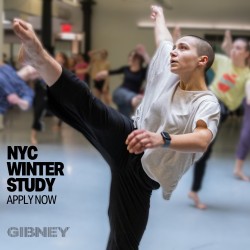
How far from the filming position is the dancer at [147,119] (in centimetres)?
157

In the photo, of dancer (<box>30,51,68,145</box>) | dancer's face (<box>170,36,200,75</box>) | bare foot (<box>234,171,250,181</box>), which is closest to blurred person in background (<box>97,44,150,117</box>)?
bare foot (<box>234,171,250,181</box>)

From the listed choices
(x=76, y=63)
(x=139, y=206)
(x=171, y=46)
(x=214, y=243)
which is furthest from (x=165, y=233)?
(x=76, y=63)

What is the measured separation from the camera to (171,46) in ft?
6.52

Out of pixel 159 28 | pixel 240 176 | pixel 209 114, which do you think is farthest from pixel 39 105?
pixel 209 114

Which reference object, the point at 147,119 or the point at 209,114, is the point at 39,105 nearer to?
the point at 147,119

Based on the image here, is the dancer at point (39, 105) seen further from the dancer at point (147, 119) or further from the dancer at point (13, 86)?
the dancer at point (147, 119)

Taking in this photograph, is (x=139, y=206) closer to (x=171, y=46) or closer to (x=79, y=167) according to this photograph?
(x=171, y=46)

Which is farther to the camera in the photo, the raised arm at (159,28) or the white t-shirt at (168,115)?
the raised arm at (159,28)

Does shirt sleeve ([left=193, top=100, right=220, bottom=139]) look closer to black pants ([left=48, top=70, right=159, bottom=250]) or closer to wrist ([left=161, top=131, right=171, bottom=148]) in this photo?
wrist ([left=161, top=131, right=171, bottom=148])

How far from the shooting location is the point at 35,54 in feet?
5.16

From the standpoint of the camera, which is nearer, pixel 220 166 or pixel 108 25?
pixel 220 166

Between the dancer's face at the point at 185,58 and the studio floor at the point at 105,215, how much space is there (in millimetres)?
1457

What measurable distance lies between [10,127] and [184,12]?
7290 millimetres

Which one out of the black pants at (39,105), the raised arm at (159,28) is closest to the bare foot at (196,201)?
the raised arm at (159,28)
